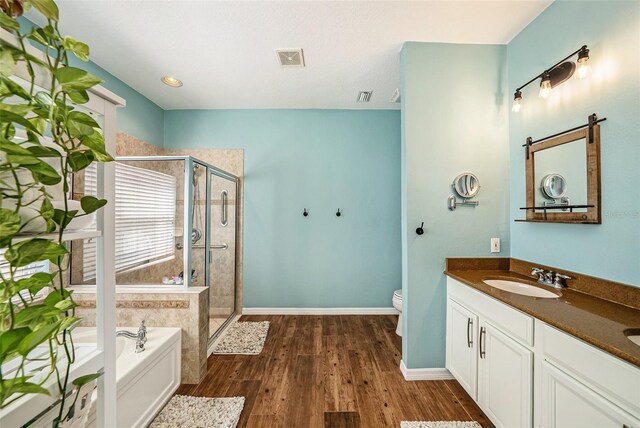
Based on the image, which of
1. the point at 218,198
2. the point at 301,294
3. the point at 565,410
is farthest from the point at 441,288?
the point at 218,198

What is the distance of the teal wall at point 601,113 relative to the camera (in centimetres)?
133

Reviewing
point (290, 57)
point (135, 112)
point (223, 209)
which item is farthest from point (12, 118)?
point (135, 112)

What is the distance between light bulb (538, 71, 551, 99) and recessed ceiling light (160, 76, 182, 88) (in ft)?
10.2

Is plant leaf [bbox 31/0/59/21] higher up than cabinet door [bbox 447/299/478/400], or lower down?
higher up

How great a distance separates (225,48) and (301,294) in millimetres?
2752

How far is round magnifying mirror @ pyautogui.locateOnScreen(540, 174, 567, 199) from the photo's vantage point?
168 centimetres

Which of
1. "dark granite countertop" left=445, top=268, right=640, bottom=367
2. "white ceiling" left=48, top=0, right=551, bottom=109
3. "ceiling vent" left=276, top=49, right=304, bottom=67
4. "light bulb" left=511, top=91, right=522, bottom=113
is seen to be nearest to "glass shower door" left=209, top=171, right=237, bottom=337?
"white ceiling" left=48, top=0, right=551, bottom=109

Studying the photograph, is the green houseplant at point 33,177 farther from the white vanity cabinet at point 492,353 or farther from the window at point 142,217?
the window at point 142,217

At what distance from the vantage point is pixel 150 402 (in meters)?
1.68

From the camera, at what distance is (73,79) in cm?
59

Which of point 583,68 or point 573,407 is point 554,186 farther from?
point 573,407

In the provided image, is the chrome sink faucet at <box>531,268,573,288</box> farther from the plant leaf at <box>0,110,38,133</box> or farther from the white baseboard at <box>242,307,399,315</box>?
the plant leaf at <box>0,110,38,133</box>

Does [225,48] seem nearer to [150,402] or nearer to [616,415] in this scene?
[150,402]

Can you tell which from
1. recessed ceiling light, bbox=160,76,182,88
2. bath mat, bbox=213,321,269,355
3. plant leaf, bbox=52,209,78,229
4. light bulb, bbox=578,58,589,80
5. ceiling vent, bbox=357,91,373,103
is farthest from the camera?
ceiling vent, bbox=357,91,373,103
